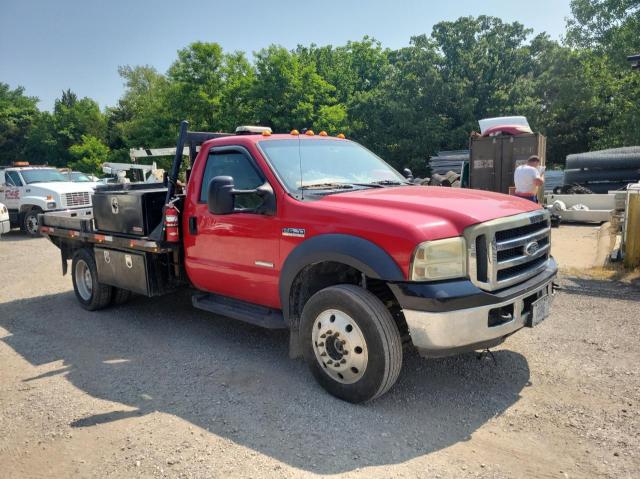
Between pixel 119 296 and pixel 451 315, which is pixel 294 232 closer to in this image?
pixel 451 315

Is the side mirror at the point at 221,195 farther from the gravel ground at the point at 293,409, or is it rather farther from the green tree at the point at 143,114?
the green tree at the point at 143,114

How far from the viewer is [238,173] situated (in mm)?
4652

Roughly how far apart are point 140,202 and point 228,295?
5.02ft

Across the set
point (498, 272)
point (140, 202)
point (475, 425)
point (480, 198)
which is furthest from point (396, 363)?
point (140, 202)

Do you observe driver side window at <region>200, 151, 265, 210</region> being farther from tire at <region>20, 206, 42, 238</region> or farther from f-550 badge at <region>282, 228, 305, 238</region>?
tire at <region>20, 206, 42, 238</region>

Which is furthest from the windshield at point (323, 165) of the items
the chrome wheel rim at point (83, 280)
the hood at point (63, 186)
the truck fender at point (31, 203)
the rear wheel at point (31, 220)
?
the rear wheel at point (31, 220)

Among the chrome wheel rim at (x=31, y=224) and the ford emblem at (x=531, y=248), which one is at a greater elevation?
the ford emblem at (x=531, y=248)

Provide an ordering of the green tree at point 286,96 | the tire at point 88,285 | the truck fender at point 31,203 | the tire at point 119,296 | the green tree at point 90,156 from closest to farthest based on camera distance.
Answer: the tire at point 88,285 < the tire at point 119,296 < the truck fender at point 31,203 < the green tree at point 286,96 < the green tree at point 90,156

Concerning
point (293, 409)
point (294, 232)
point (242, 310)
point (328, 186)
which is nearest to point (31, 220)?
point (242, 310)

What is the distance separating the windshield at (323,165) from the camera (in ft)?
14.3

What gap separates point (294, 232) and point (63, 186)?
43.4ft

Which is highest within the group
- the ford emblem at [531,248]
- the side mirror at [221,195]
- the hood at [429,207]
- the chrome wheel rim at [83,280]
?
the side mirror at [221,195]

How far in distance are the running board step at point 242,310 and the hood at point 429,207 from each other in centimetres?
111

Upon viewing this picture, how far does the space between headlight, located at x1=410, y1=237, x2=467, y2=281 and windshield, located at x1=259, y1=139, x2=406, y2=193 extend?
4.12ft
